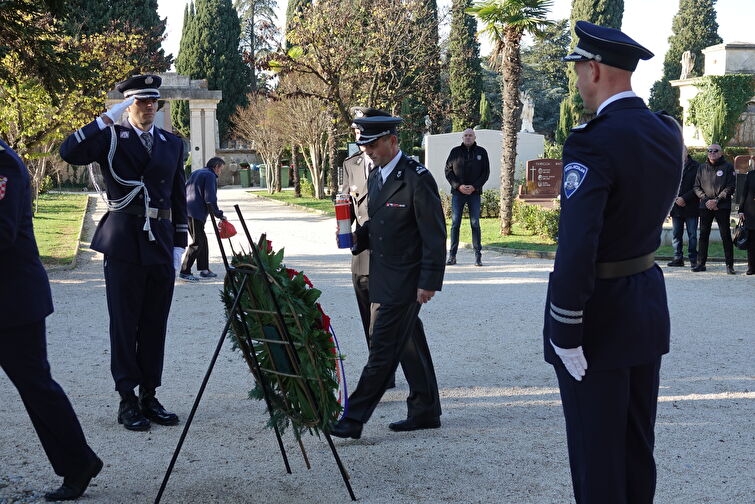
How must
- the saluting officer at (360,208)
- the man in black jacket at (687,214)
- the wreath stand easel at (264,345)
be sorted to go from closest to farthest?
the wreath stand easel at (264,345)
the saluting officer at (360,208)
the man in black jacket at (687,214)

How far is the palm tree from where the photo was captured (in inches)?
680

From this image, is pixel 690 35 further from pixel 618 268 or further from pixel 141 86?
pixel 618 268

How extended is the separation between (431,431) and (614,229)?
2628mm

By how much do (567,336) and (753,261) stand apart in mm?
10349

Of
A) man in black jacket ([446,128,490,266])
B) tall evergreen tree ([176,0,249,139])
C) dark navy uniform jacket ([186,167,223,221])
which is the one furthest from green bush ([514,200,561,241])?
tall evergreen tree ([176,0,249,139])

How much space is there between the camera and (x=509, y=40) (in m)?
17.8

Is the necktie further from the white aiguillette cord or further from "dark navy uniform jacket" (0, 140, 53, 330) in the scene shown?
"dark navy uniform jacket" (0, 140, 53, 330)

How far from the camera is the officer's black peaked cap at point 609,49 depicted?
3070 mm

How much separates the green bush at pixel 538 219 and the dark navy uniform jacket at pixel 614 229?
1331 centimetres

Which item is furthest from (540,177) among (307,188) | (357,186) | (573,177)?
(573,177)

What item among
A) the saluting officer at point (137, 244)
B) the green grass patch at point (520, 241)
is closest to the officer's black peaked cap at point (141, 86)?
the saluting officer at point (137, 244)

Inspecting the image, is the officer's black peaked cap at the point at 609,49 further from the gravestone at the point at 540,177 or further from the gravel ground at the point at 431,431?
the gravestone at the point at 540,177

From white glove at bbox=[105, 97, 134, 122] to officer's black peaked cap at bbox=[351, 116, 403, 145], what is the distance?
1.54 metres

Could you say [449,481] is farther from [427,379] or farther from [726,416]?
[726,416]
